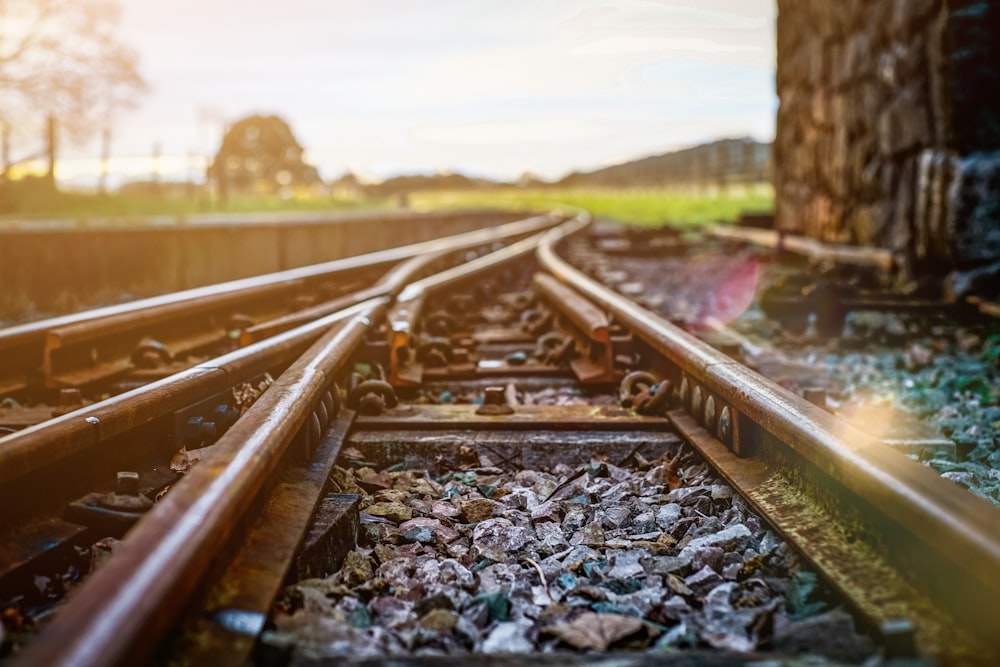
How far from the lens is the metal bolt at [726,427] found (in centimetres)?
285

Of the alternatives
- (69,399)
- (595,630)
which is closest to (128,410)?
(69,399)

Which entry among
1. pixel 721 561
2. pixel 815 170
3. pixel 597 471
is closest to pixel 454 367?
pixel 597 471

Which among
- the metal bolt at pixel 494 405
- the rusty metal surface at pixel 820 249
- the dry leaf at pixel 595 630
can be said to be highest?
the rusty metal surface at pixel 820 249

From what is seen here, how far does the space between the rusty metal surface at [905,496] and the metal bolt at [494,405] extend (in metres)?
0.96

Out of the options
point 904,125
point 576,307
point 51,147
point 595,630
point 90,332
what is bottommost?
point 595,630

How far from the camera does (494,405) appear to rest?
3.53 m

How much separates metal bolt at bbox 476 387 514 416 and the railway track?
0.7 inches

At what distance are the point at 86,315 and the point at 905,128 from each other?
707 centimetres

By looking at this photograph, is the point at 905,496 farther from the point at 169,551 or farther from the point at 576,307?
the point at 576,307

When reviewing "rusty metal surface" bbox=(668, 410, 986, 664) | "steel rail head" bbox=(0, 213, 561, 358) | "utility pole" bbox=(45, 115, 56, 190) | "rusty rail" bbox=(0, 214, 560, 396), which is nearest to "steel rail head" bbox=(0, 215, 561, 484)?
"rusty rail" bbox=(0, 214, 560, 396)

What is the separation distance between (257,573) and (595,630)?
0.70 meters

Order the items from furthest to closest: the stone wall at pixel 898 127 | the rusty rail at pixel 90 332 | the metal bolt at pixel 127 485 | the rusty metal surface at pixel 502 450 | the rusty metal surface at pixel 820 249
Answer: the rusty metal surface at pixel 820 249 < the stone wall at pixel 898 127 < the rusty rail at pixel 90 332 < the rusty metal surface at pixel 502 450 < the metal bolt at pixel 127 485

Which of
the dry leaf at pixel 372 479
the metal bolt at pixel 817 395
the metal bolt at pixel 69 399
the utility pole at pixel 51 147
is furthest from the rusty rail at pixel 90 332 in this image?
the utility pole at pixel 51 147

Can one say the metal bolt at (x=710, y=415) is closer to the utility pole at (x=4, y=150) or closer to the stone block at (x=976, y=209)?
the stone block at (x=976, y=209)
